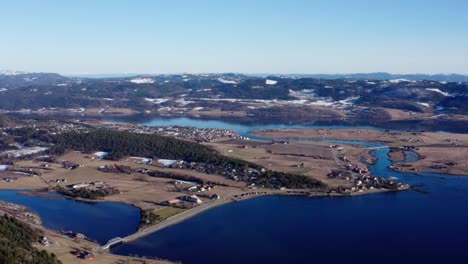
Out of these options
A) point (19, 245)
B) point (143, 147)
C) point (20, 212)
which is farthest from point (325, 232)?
point (143, 147)

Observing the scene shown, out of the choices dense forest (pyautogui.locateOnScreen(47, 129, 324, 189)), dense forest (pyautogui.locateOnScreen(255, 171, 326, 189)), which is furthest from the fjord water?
dense forest (pyautogui.locateOnScreen(47, 129, 324, 189))

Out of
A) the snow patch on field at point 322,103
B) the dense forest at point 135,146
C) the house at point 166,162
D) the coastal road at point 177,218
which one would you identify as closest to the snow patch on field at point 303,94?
the snow patch on field at point 322,103

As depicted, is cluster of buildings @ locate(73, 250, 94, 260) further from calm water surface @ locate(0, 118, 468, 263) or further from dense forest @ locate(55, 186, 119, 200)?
dense forest @ locate(55, 186, 119, 200)

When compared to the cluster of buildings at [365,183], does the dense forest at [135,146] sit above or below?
above

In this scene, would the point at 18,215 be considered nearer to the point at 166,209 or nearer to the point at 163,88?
the point at 166,209

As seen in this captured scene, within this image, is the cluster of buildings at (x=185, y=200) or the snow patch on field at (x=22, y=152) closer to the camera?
the cluster of buildings at (x=185, y=200)

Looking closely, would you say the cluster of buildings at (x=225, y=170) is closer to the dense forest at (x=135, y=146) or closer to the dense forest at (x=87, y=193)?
the dense forest at (x=135, y=146)

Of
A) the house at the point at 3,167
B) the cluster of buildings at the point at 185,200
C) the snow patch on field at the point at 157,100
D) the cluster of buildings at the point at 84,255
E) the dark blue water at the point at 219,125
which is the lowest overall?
the dark blue water at the point at 219,125
